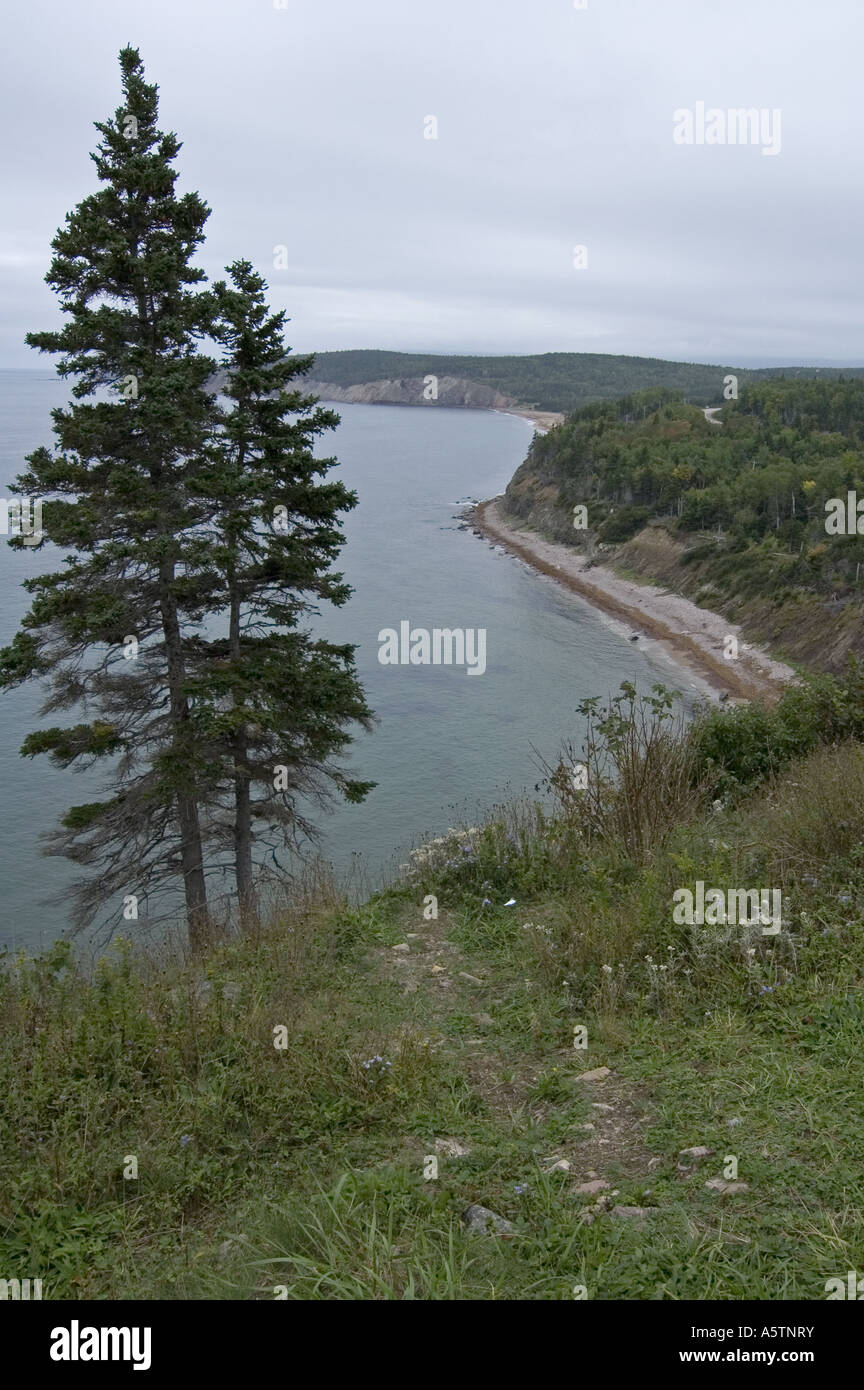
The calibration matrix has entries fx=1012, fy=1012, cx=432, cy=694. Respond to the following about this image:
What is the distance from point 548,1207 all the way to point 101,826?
40.2ft

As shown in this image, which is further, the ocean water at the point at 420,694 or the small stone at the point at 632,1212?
the ocean water at the point at 420,694

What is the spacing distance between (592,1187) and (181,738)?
10.2m

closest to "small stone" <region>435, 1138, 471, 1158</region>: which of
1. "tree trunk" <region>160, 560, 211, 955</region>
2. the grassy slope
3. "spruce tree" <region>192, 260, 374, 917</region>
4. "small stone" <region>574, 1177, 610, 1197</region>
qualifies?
the grassy slope

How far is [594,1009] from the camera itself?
232 inches

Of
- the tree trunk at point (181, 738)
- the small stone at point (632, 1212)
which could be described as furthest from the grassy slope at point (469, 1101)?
the tree trunk at point (181, 738)

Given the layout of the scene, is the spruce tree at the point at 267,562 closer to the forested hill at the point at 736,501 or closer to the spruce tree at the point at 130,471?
the spruce tree at the point at 130,471

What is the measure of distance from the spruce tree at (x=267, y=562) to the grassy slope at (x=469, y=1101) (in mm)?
7422

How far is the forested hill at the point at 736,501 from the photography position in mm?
44469

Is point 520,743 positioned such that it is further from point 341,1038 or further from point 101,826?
Result: point 341,1038

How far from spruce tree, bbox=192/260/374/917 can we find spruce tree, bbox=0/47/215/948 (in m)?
0.42

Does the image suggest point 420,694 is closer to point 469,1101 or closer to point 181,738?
point 181,738

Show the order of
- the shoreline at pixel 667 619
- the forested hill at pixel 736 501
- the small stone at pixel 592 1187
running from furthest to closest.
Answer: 1. the forested hill at pixel 736 501
2. the shoreline at pixel 667 619
3. the small stone at pixel 592 1187

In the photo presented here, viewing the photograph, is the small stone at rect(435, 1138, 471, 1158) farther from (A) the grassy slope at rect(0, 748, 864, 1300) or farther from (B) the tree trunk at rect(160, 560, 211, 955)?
(B) the tree trunk at rect(160, 560, 211, 955)
